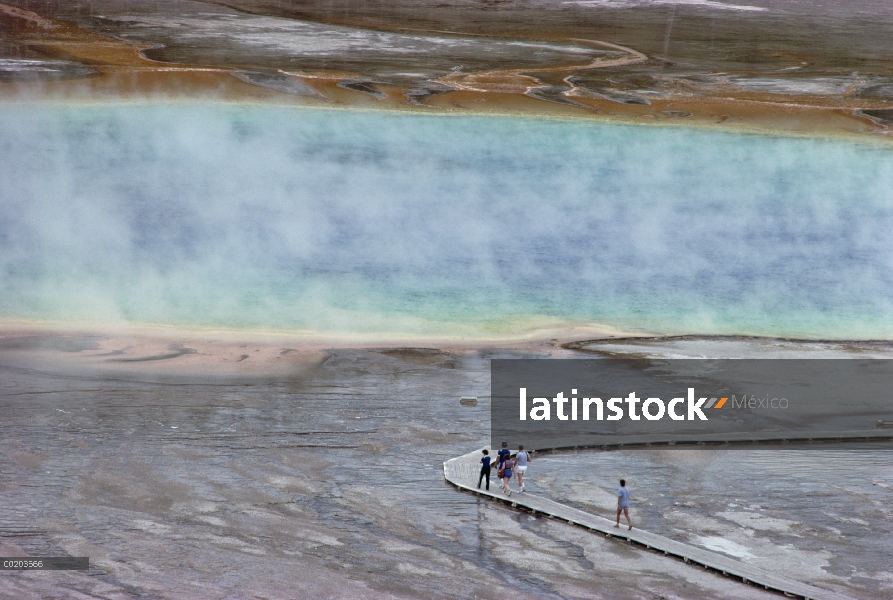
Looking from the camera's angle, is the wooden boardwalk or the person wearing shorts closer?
the wooden boardwalk

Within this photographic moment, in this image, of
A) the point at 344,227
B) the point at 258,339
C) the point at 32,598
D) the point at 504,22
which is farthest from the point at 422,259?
the point at 32,598

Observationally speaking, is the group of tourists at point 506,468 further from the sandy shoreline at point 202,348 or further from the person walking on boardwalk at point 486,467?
the sandy shoreline at point 202,348

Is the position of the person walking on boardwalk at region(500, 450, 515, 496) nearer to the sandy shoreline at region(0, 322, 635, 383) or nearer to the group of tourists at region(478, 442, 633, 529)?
the group of tourists at region(478, 442, 633, 529)

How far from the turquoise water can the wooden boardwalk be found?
26.4ft

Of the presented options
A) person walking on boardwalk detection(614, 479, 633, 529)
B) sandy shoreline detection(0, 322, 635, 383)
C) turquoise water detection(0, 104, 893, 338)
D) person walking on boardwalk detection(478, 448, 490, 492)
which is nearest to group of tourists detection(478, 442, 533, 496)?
person walking on boardwalk detection(478, 448, 490, 492)

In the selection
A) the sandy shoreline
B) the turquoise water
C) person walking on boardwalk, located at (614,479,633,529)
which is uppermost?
the turquoise water

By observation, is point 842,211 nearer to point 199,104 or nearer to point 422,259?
point 422,259

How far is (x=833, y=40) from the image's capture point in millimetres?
20609

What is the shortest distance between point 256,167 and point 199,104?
204 centimetres

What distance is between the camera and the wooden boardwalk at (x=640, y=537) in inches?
426

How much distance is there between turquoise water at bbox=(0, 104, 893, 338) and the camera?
2325cm

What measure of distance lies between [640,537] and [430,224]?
14.2 meters

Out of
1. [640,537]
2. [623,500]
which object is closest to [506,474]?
[623,500]

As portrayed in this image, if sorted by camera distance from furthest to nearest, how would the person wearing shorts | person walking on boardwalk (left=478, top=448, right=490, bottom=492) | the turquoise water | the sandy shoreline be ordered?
the turquoise water, the sandy shoreline, person walking on boardwalk (left=478, top=448, right=490, bottom=492), the person wearing shorts
